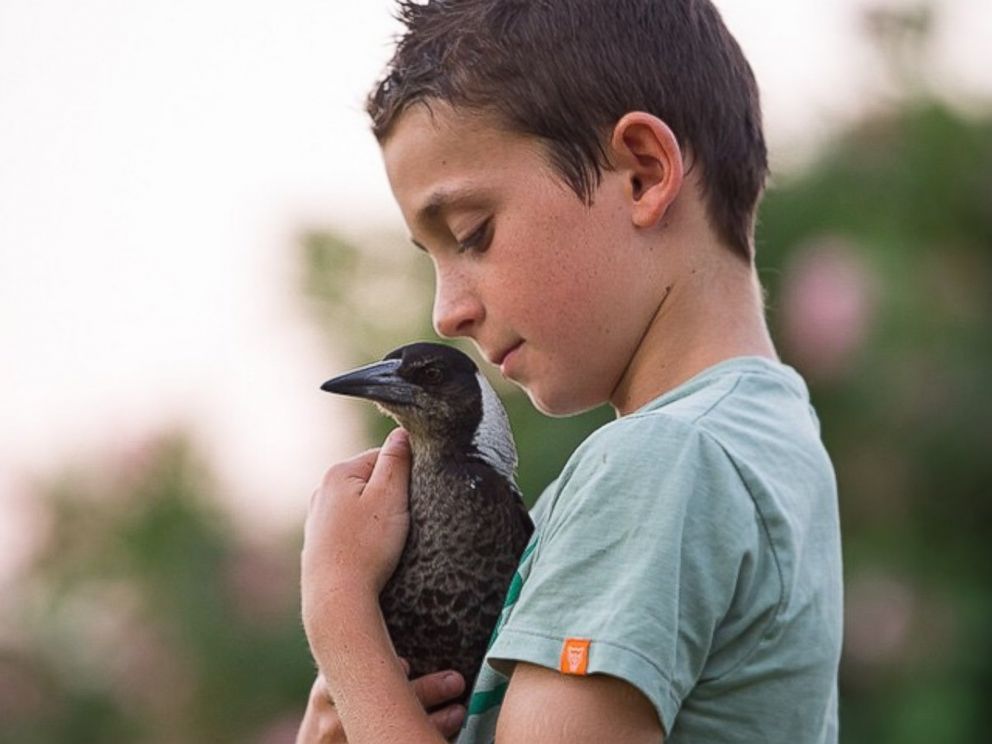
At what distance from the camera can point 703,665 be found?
163 centimetres

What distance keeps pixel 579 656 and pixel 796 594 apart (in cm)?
25

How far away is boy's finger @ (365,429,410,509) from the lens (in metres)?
2.07

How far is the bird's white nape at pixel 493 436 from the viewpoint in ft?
7.49

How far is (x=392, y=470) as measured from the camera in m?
2.09

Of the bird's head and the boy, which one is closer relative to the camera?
the boy

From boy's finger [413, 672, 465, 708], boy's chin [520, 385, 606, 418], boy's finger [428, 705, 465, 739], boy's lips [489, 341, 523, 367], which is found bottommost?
boy's finger [428, 705, 465, 739]

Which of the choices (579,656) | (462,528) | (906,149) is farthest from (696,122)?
(906,149)

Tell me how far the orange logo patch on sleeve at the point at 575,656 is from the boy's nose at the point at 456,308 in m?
0.45

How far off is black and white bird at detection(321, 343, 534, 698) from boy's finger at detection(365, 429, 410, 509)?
0.02m

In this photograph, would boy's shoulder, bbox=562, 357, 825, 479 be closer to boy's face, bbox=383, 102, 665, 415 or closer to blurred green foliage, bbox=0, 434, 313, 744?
boy's face, bbox=383, 102, 665, 415

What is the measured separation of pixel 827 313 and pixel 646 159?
2.35 m

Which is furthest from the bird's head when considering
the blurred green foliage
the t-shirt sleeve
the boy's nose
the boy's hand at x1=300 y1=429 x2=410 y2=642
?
the blurred green foliage

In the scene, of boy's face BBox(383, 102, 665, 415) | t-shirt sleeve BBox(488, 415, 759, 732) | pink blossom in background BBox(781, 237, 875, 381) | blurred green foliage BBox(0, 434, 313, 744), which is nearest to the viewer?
t-shirt sleeve BBox(488, 415, 759, 732)

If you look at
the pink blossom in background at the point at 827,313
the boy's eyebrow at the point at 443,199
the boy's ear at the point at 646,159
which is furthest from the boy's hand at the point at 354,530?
A: the pink blossom in background at the point at 827,313
